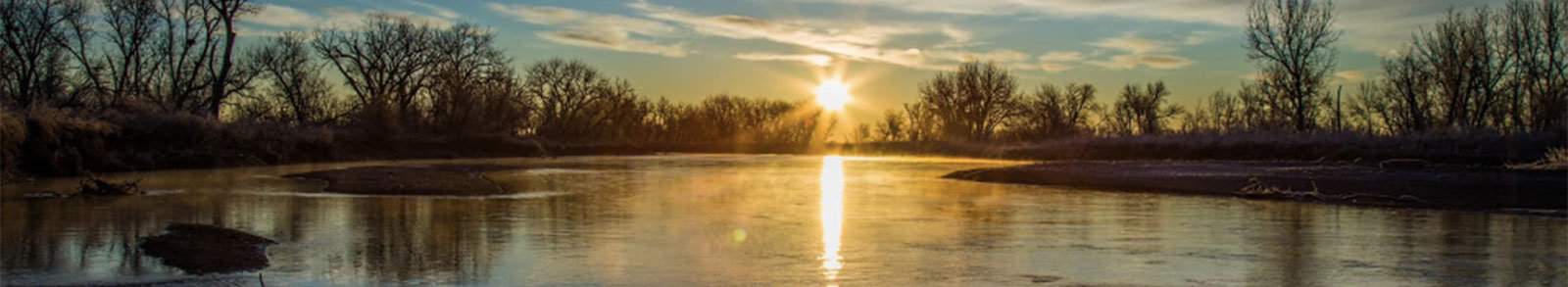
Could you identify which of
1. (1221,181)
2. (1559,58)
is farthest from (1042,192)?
(1559,58)

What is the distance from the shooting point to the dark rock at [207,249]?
12.4 meters

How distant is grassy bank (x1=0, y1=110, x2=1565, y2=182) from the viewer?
111ft

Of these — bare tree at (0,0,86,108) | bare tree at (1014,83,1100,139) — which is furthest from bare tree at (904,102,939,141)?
bare tree at (0,0,86,108)

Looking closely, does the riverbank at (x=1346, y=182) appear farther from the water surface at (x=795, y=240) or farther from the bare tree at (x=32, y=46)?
the bare tree at (x=32, y=46)

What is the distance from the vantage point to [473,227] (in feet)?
58.0

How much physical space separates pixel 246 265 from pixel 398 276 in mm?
1816

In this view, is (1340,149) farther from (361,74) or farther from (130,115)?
(361,74)

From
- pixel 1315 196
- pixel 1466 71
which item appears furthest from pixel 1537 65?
pixel 1315 196

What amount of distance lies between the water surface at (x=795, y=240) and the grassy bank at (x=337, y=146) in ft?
36.7

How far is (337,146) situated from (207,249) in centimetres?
4648

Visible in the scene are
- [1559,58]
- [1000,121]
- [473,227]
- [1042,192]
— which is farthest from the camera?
[1000,121]

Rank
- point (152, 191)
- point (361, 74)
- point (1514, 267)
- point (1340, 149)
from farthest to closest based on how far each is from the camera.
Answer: point (361, 74) < point (1340, 149) < point (152, 191) < point (1514, 267)

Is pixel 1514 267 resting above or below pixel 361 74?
below

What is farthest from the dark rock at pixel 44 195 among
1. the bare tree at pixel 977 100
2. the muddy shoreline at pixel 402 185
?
the bare tree at pixel 977 100
